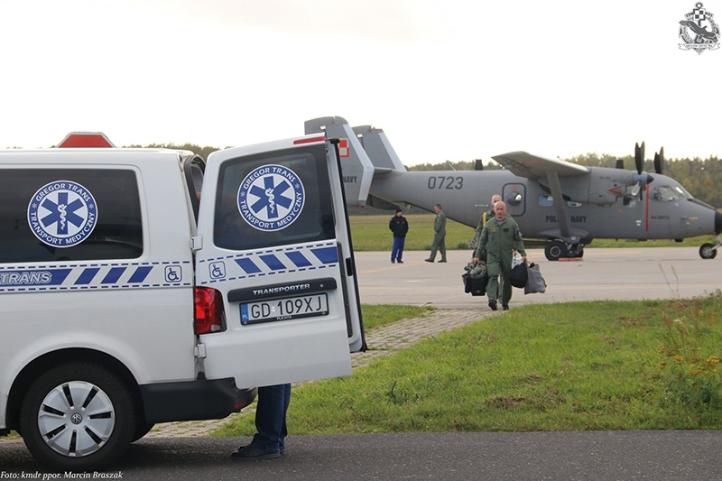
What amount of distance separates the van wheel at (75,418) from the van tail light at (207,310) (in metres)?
0.64

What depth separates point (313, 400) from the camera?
392 inches

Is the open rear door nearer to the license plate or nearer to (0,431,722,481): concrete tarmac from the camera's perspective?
the license plate

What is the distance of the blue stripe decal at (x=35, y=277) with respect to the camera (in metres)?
7.05

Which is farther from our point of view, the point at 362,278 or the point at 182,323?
the point at 362,278

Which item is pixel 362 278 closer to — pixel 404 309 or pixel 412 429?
pixel 404 309

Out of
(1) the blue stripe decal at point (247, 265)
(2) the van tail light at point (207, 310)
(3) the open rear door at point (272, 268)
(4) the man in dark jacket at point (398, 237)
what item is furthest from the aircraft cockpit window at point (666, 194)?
(2) the van tail light at point (207, 310)

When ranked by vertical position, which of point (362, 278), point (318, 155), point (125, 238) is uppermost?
point (318, 155)

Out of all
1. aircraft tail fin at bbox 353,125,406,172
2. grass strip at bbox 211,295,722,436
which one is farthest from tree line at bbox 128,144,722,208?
grass strip at bbox 211,295,722,436

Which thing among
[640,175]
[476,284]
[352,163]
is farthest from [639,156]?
[476,284]

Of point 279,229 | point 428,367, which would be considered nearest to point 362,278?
point 428,367

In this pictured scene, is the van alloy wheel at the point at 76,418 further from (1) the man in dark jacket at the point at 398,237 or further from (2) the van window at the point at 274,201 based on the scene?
(1) the man in dark jacket at the point at 398,237

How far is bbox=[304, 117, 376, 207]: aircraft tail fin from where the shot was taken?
40.5 meters

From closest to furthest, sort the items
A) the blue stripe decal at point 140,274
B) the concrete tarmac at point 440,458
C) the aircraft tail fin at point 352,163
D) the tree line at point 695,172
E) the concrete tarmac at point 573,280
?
the concrete tarmac at point 440,458 → the blue stripe decal at point 140,274 → the concrete tarmac at point 573,280 → the aircraft tail fin at point 352,163 → the tree line at point 695,172

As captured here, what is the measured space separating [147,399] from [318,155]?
6.16 feet
